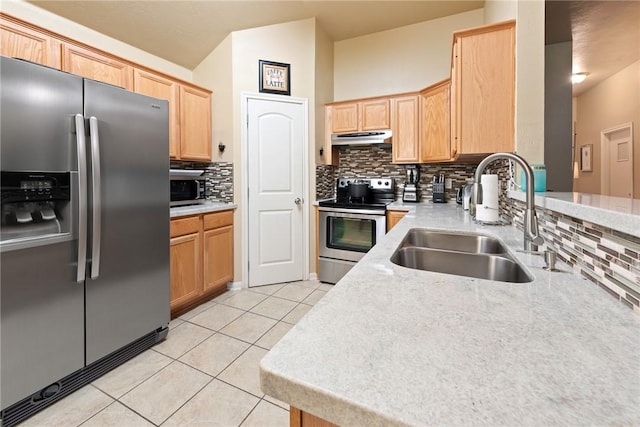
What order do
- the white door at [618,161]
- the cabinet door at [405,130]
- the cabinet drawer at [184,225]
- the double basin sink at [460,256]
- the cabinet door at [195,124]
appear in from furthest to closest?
the white door at [618,161], the cabinet door at [405,130], the cabinet door at [195,124], the cabinet drawer at [184,225], the double basin sink at [460,256]

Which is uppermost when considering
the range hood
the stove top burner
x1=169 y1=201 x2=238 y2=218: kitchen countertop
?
the range hood

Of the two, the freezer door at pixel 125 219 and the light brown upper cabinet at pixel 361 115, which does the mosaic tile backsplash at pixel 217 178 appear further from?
the light brown upper cabinet at pixel 361 115

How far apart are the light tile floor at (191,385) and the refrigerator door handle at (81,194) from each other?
2.11 feet

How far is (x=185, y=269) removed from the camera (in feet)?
7.98

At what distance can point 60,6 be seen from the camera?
90.6 inches

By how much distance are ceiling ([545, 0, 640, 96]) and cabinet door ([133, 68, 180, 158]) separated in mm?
3487

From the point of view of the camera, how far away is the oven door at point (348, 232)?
9.75ft

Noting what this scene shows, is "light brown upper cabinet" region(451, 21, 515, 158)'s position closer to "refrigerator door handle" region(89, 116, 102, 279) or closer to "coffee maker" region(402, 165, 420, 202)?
"coffee maker" region(402, 165, 420, 202)

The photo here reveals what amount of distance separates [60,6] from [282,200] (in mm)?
2455

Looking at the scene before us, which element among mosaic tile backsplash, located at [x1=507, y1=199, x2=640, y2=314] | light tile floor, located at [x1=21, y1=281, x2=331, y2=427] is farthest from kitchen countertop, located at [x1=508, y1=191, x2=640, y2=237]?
light tile floor, located at [x1=21, y1=281, x2=331, y2=427]

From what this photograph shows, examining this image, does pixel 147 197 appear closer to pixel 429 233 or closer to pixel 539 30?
pixel 429 233

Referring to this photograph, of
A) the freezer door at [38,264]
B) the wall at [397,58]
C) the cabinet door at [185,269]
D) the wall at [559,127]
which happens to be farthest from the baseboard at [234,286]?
the wall at [559,127]

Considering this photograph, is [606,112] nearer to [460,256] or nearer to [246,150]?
[460,256]

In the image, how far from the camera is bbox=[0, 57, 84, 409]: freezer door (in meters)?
1.28
